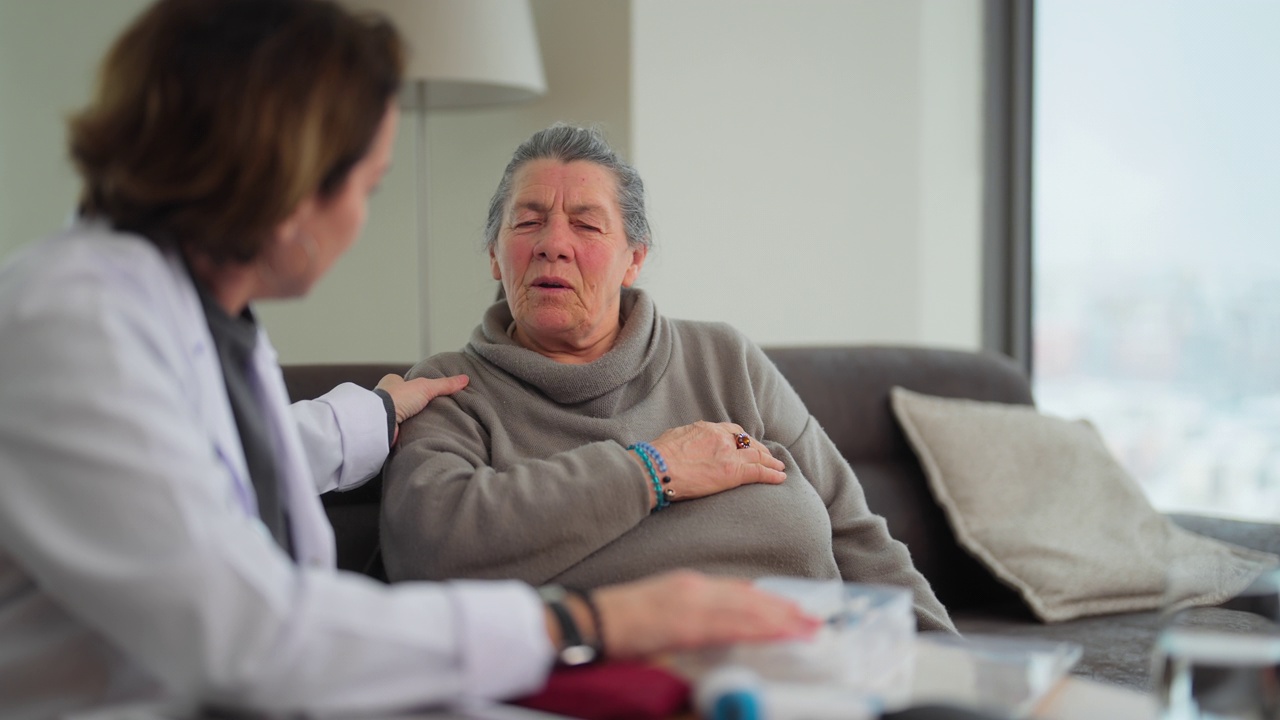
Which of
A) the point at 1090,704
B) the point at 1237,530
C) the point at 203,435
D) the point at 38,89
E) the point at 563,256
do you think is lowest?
the point at 1237,530

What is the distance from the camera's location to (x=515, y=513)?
1.47m

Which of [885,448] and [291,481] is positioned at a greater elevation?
[291,481]

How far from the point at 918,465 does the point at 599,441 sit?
107 cm

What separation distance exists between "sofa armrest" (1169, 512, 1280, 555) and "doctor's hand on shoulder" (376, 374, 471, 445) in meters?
1.67

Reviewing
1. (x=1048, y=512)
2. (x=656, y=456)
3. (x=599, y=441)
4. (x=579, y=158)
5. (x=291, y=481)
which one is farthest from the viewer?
(x=1048, y=512)

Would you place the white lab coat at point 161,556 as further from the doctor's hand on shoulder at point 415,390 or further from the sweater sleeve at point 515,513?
the doctor's hand on shoulder at point 415,390

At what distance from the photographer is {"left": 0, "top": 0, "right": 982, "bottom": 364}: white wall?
3.10m

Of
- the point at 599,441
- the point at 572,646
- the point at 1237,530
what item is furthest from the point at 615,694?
the point at 1237,530

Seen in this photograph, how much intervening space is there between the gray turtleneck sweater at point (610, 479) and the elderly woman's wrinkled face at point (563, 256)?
6 centimetres

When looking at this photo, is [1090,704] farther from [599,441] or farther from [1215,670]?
[599,441]

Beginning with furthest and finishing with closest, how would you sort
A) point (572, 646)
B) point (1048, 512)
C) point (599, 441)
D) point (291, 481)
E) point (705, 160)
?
1. point (705, 160)
2. point (1048, 512)
3. point (599, 441)
4. point (291, 481)
5. point (572, 646)

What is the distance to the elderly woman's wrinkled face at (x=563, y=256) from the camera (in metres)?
1.78

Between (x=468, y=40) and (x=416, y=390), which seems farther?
(x=468, y=40)

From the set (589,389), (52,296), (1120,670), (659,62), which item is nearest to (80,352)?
(52,296)
